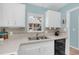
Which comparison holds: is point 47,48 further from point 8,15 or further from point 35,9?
point 8,15

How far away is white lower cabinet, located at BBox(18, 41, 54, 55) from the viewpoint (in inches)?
62.3

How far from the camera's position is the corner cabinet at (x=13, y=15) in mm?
1547

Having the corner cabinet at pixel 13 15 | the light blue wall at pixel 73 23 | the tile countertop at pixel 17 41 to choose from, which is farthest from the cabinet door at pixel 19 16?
the light blue wall at pixel 73 23

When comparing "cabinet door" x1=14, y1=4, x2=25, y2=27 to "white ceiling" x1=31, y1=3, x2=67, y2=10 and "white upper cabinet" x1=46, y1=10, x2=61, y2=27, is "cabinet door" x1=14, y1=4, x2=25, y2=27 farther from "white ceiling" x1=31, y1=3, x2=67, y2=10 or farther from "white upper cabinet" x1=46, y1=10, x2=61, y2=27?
"white upper cabinet" x1=46, y1=10, x2=61, y2=27

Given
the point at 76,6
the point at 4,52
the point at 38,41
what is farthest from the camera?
the point at 38,41

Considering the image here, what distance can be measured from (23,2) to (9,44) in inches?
24.3

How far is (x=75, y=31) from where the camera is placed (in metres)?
1.58

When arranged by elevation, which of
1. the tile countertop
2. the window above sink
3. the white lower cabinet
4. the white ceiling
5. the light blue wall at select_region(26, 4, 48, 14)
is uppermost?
the white ceiling

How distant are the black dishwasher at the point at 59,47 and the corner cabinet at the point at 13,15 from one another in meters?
0.56

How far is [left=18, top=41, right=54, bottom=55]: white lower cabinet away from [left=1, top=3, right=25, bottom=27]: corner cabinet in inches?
12.7

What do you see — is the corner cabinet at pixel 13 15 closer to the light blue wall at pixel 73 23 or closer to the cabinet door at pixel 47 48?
the cabinet door at pixel 47 48

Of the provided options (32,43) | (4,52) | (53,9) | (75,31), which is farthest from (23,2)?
(75,31)

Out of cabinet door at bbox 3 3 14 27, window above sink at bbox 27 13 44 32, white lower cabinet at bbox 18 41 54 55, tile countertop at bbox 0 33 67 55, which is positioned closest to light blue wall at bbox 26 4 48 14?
window above sink at bbox 27 13 44 32

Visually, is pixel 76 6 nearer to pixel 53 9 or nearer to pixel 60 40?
pixel 53 9
